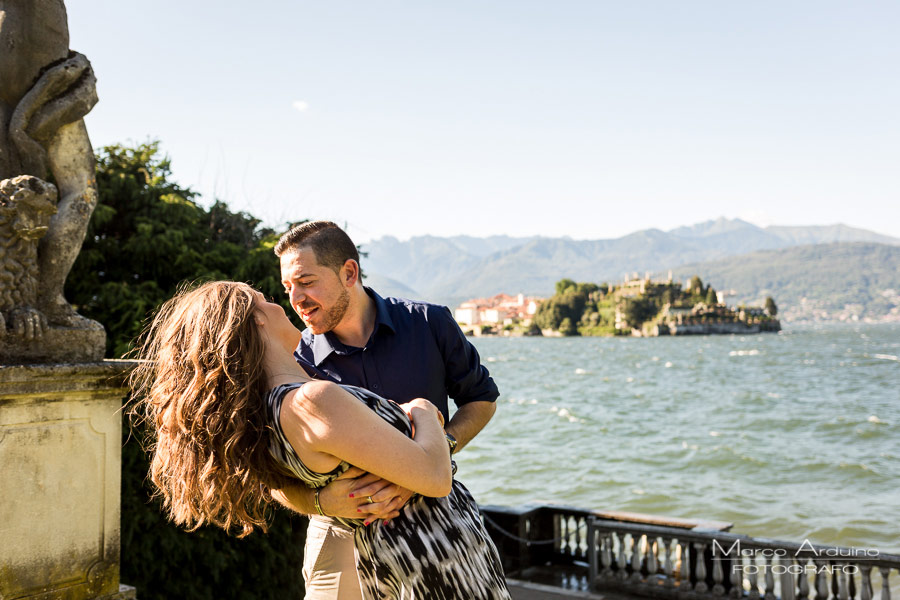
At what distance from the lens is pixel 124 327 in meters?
6.23

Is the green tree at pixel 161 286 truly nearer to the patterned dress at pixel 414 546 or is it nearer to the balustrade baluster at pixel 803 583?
the patterned dress at pixel 414 546

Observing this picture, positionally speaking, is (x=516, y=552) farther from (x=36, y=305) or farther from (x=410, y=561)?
(x=410, y=561)

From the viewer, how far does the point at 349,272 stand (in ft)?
9.30

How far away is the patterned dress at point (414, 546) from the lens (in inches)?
81.3

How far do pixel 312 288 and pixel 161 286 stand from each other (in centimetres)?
458

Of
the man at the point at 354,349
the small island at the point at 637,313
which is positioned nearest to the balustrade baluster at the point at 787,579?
the man at the point at 354,349

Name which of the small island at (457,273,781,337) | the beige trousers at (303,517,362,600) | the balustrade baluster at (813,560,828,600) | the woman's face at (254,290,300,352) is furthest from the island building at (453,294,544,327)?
the woman's face at (254,290,300,352)

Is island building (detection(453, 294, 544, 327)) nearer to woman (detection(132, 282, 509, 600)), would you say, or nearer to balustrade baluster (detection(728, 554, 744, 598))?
balustrade baluster (detection(728, 554, 744, 598))

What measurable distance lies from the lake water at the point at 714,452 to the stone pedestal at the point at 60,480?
1434cm

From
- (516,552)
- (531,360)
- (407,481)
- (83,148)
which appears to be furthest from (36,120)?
(531,360)

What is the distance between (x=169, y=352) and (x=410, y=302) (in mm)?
1170

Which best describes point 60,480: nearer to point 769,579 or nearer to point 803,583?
point 769,579

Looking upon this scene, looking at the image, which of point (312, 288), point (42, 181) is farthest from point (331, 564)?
point (42, 181)

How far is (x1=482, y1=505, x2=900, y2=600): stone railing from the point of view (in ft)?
23.1
